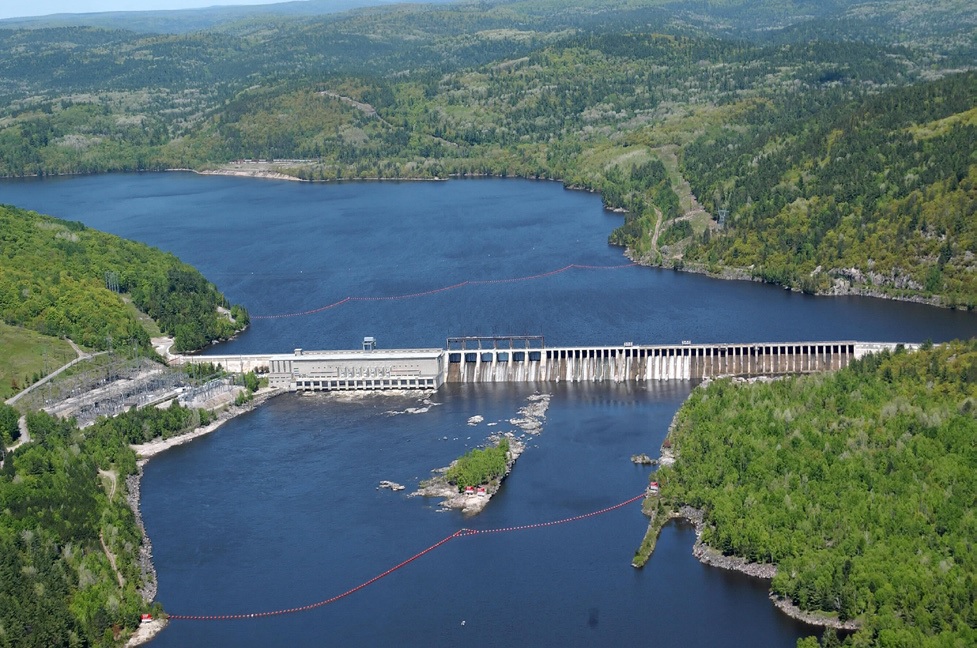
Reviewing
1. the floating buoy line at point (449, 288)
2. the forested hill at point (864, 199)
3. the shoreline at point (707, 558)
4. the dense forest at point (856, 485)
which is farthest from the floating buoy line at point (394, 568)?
the forested hill at point (864, 199)

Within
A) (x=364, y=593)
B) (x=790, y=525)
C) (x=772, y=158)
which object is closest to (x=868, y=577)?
(x=790, y=525)

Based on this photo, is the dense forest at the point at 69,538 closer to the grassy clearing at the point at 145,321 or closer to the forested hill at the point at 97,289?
the forested hill at the point at 97,289

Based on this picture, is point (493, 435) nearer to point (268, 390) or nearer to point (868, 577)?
point (268, 390)

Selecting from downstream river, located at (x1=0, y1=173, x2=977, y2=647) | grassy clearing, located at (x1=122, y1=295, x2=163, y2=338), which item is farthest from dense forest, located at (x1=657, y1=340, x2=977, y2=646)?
grassy clearing, located at (x1=122, y1=295, x2=163, y2=338)

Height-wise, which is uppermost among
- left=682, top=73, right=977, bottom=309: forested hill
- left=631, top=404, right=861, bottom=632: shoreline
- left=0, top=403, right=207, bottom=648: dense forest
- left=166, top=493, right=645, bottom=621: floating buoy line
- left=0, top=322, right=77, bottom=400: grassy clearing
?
left=682, top=73, right=977, bottom=309: forested hill

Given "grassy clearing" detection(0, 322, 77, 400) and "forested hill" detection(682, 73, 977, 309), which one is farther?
"forested hill" detection(682, 73, 977, 309)

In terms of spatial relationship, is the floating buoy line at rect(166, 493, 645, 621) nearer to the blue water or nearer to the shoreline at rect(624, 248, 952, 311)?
the blue water
